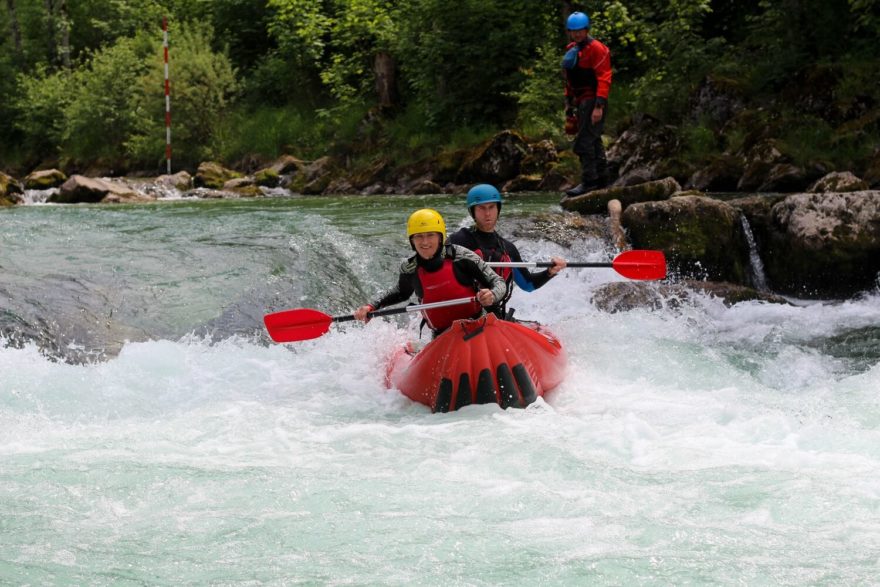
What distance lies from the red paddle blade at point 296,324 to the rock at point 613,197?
435 cm

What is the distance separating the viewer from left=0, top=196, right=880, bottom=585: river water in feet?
12.0

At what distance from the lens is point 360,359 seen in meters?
7.25

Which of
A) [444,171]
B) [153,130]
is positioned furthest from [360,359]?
[153,130]

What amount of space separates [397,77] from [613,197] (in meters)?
11.2

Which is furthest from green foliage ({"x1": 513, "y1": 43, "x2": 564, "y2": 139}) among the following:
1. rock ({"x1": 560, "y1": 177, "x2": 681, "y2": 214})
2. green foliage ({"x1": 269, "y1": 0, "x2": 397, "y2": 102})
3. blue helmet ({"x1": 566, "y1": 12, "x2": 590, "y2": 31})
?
blue helmet ({"x1": 566, "y1": 12, "x2": 590, "y2": 31})

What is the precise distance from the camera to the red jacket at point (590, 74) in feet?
30.4

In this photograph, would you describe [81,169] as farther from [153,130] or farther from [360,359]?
[360,359]

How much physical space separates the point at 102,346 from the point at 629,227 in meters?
4.90

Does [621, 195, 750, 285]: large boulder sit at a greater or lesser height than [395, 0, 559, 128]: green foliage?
lesser

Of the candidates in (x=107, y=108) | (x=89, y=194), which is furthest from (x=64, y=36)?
(x=89, y=194)

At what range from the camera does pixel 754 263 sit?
9367 millimetres

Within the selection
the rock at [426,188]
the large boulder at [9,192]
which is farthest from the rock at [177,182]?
the rock at [426,188]

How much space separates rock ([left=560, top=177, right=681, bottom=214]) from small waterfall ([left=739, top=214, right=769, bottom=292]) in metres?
1.07

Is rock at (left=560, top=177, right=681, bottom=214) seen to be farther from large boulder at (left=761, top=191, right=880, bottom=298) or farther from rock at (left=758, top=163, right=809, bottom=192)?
rock at (left=758, top=163, right=809, bottom=192)
